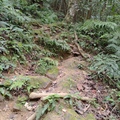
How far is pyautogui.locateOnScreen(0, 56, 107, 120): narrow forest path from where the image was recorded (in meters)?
3.53

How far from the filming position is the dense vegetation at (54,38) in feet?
16.8

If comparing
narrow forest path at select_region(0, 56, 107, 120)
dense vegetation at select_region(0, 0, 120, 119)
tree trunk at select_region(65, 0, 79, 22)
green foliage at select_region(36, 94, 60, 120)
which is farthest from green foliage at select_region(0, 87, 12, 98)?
tree trunk at select_region(65, 0, 79, 22)

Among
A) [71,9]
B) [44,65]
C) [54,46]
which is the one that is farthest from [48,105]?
[71,9]

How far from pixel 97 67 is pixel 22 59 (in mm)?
2224

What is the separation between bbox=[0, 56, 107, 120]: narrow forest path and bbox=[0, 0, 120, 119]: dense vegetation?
376 mm

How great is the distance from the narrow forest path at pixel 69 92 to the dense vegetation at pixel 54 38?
376 mm

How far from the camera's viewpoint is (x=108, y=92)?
463 centimetres

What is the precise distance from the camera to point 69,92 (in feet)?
13.8

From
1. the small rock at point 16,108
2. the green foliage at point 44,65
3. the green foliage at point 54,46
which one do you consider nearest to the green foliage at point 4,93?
the small rock at point 16,108

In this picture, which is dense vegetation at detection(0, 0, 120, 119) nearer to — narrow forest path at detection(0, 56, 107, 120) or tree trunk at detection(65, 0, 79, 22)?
tree trunk at detection(65, 0, 79, 22)

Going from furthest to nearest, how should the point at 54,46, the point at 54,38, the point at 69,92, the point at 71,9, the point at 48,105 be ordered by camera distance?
1. the point at 71,9
2. the point at 54,38
3. the point at 54,46
4. the point at 69,92
5. the point at 48,105

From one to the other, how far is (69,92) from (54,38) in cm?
347

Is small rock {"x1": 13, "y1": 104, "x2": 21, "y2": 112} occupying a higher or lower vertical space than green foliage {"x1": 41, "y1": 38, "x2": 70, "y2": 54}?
lower

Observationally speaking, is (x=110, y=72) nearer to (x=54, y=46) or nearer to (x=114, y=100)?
(x=114, y=100)
